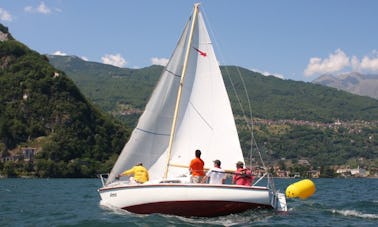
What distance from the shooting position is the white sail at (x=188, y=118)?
82.4 feet

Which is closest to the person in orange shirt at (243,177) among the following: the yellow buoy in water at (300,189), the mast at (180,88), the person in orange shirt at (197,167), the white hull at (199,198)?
the white hull at (199,198)

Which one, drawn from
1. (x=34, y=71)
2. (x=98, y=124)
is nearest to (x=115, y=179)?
(x=98, y=124)

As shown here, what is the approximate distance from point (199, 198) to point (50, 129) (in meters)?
162

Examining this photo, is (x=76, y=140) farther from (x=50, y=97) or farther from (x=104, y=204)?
(x=104, y=204)

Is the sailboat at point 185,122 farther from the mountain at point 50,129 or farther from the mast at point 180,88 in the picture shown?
the mountain at point 50,129

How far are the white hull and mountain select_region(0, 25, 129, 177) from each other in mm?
132125

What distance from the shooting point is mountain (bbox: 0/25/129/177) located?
15512cm

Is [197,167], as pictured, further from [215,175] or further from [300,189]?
[300,189]

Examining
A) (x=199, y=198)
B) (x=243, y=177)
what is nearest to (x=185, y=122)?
(x=243, y=177)

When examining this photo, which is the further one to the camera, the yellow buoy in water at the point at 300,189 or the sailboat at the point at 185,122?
the yellow buoy in water at the point at 300,189

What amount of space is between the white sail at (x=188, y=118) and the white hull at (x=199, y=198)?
2.53 m

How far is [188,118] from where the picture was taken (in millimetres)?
25406

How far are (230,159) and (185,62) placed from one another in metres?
4.58

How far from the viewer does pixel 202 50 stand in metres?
25.6
